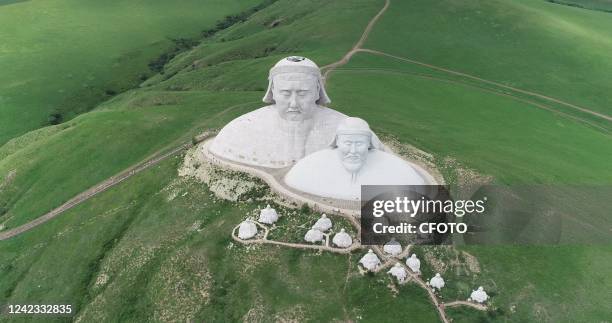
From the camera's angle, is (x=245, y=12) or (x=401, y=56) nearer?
(x=401, y=56)

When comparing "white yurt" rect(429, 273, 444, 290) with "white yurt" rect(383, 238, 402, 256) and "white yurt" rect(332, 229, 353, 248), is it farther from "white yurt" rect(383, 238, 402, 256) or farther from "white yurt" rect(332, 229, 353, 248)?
"white yurt" rect(332, 229, 353, 248)

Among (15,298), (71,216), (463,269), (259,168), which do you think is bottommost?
(15,298)

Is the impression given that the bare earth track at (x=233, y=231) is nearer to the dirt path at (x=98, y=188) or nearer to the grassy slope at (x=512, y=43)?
the dirt path at (x=98, y=188)

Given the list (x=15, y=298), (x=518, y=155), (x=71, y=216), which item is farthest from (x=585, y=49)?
(x=15, y=298)

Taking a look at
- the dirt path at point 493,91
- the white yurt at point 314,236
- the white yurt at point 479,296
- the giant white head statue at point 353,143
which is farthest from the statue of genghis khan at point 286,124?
the dirt path at point 493,91

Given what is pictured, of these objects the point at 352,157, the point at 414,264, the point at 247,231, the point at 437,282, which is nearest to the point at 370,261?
the point at 414,264

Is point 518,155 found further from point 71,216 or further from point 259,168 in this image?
point 71,216
